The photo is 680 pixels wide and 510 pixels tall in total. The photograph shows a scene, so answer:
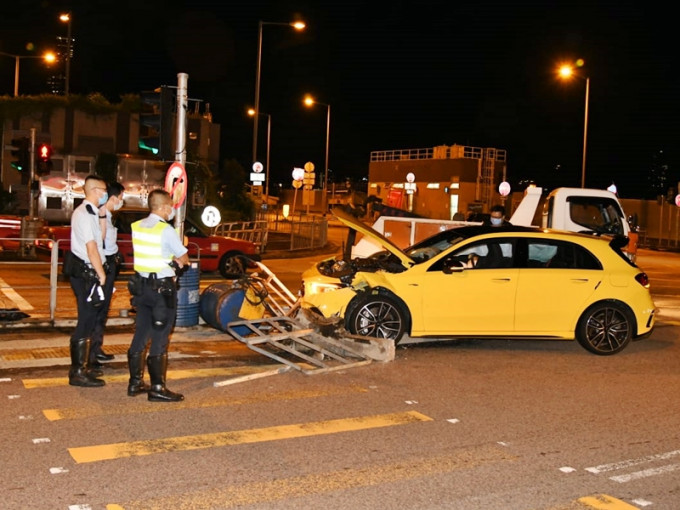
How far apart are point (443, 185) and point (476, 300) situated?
51.5 meters

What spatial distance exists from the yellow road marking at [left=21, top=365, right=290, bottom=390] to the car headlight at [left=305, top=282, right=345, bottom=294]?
1485 millimetres

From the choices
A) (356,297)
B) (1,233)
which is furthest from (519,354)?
(1,233)

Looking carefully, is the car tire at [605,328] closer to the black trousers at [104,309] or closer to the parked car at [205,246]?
the black trousers at [104,309]

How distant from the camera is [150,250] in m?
7.36

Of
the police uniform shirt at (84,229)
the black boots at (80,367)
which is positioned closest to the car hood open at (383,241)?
the police uniform shirt at (84,229)

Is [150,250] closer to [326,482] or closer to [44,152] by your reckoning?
[326,482]

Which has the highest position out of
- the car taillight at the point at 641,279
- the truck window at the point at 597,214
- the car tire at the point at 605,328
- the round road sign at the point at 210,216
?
the truck window at the point at 597,214

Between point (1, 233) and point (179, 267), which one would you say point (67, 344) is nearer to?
point (179, 267)

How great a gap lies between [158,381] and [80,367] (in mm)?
1002

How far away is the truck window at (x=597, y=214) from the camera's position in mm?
15750

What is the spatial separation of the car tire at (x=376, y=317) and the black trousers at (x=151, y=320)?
10.0ft

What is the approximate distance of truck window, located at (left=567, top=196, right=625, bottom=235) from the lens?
15.8 metres

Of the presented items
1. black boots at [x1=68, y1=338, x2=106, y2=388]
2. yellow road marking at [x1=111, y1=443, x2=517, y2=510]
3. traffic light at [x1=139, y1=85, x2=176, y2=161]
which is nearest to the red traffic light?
traffic light at [x1=139, y1=85, x2=176, y2=161]

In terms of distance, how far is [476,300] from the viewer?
10086 mm
